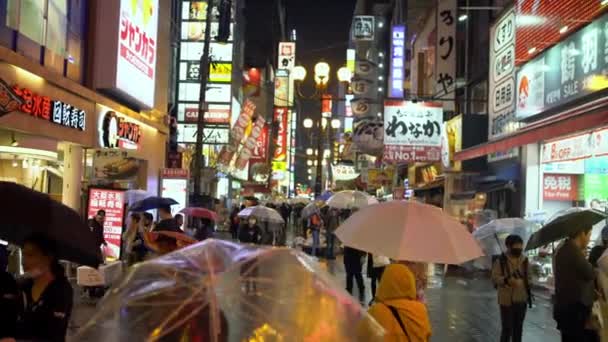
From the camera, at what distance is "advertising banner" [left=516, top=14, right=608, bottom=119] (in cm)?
1373

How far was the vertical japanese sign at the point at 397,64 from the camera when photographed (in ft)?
126

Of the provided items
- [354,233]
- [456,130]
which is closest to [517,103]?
[456,130]

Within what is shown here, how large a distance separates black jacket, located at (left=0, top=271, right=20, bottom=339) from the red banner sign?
79.2 meters

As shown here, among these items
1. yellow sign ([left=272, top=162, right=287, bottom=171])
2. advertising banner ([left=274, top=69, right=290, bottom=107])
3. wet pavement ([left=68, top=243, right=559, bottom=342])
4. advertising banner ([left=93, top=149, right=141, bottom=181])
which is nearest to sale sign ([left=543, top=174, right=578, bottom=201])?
wet pavement ([left=68, top=243, right=559, bottom=342])

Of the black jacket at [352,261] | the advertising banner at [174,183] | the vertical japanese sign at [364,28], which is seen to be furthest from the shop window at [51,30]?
the vertical japanese sign at [364,28]

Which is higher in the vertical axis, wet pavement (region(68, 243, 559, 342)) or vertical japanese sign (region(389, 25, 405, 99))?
vertical japanese sign (region(389, 25, 405, 99))

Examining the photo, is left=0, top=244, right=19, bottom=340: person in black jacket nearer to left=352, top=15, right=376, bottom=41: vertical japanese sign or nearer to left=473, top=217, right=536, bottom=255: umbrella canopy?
left=473, top=217, right=536, bottom=255: umbrella canopy

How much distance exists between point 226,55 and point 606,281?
4296cm

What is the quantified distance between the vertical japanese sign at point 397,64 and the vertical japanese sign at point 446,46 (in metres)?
7.44

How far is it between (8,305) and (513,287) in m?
6.40

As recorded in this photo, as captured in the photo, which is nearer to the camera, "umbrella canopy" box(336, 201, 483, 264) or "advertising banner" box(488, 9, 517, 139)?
"umbrella canopy" box(336, 201, 483, 264)

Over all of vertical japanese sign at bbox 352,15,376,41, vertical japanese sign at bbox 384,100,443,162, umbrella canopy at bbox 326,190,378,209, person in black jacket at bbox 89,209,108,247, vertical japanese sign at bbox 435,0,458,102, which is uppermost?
vertical japanese sign at bbox 352,15,376,41

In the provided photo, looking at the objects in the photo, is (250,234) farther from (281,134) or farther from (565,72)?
(281,134)

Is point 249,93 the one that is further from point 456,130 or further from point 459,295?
point 459,295
